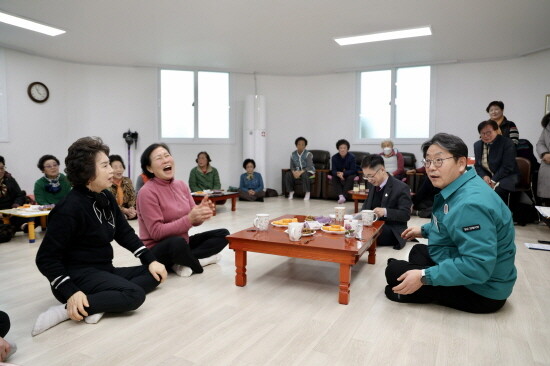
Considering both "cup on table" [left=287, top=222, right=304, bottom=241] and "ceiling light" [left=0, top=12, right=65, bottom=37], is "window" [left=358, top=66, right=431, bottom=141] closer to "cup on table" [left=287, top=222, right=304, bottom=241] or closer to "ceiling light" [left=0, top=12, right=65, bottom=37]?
"ceiling light" [left=0, top=12, right=65, bottom=37]

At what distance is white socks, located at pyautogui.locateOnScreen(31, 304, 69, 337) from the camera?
1.91 meters

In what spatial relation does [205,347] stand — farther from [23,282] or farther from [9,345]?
[23,282]

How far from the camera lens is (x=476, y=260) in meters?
1.82

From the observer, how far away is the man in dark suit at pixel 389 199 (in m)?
3.53

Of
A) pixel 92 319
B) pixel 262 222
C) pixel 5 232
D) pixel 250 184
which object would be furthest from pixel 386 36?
pixel 5 232

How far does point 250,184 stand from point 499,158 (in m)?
4.30

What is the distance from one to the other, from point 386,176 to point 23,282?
320 cm

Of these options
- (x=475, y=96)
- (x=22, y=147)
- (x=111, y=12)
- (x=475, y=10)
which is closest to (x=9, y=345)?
(x=111, y=12)

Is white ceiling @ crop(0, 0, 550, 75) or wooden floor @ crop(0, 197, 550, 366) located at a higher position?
white ceiling @ crop(0, 0, 550, 75)

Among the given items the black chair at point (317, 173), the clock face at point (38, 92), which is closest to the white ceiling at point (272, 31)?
the clock face at point (38, 92)

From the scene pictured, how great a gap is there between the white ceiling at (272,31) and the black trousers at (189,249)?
2981 mm

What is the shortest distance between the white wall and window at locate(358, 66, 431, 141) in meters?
0.23

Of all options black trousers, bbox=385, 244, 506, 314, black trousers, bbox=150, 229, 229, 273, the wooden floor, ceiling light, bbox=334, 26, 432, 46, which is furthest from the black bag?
ceiling light, bbox=334, 26, 432, 46

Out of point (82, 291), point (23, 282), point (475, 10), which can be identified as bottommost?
point (23, 282)
